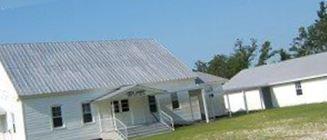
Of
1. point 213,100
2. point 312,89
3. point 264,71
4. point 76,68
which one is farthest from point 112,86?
point 264,71

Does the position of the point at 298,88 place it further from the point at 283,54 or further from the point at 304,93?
the point at 283,54

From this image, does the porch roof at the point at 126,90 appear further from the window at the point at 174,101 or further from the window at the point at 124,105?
the window at the point at 174,101

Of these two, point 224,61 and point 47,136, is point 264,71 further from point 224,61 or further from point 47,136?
point 224,61

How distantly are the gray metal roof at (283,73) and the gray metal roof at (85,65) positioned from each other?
988 cm

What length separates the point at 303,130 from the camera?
23797 mm

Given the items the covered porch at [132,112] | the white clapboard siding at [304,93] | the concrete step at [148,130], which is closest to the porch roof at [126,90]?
the covered porch at [132,112]

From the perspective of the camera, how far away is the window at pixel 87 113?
129ft

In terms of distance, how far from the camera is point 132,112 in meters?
41.0

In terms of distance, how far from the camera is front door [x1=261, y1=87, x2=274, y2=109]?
175 ft

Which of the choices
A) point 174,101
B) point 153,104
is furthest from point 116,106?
point 174,101

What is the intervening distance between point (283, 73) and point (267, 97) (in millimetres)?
2587

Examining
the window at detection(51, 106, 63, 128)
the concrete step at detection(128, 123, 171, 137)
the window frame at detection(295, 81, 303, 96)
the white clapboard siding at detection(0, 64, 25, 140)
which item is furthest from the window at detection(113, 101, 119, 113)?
the window frame at detection(295, 81, 303, 96)

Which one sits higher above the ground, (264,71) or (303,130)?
(264,71)

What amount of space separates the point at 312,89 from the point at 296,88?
6.34 feet
